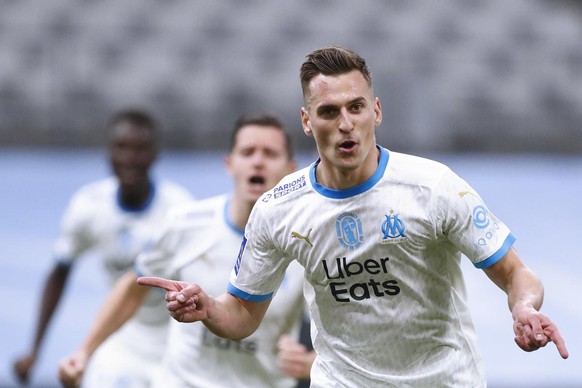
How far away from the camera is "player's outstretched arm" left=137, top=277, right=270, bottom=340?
3.96 meters

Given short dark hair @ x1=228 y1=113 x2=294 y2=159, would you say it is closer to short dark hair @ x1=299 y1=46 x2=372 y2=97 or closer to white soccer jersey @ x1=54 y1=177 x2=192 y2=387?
white soccer jersey @ x1=54 y1=177 x2=192 y2=387

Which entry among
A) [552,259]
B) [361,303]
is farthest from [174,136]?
[361,303]

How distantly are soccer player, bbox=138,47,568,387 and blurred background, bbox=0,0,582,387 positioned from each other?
481 centimetres

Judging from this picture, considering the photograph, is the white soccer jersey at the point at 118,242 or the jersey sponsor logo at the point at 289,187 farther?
→ the white soccer jersey at the point at 118,242

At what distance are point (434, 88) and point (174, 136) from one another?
8.46ft

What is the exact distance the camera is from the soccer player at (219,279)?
18.2 feet

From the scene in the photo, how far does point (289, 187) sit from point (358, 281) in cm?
42

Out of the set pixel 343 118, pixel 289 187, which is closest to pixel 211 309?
pixel 289 187

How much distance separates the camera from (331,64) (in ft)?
13.2

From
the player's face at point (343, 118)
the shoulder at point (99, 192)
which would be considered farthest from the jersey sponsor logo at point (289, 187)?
the shoulder at point (99, 192)

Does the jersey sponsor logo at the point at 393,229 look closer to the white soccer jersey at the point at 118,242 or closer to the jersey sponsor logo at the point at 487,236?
Answer: the jersey sponsor logo at the point at 487,236

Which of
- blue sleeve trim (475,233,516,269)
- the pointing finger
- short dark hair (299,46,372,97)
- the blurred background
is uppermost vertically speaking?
the blurred background

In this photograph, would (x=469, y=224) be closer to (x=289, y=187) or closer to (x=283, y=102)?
(x=289, y=187)

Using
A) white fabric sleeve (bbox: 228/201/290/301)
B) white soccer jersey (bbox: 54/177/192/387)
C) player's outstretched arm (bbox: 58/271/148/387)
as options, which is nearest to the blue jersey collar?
white fabric sleeve (bbox: 228/201/290/301)
